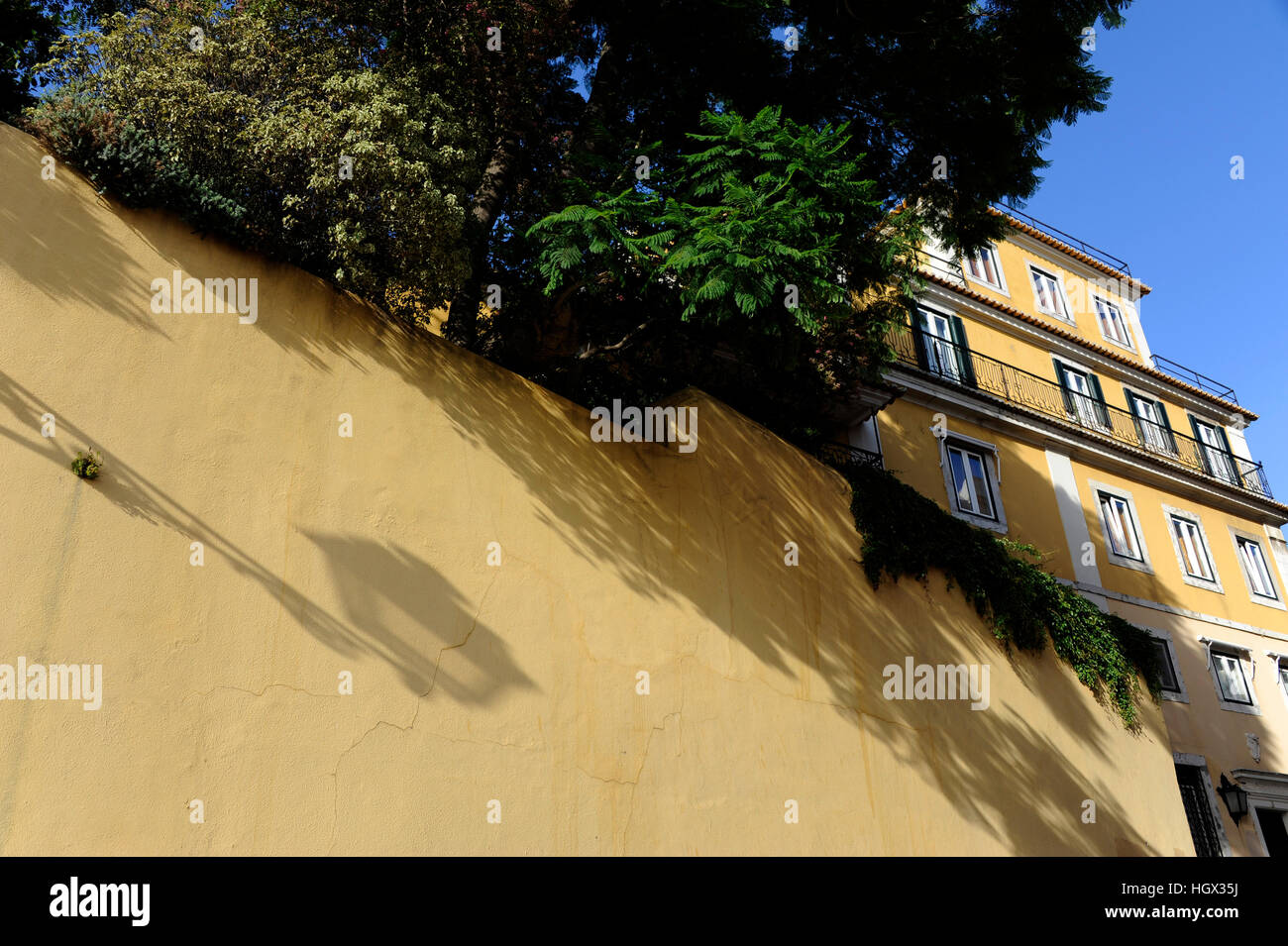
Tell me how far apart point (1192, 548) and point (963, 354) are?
6.67 metres

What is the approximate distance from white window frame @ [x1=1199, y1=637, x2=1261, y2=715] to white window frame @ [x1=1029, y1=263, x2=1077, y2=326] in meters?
8.07

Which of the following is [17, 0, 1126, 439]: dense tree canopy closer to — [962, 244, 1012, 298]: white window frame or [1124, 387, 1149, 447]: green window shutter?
[962, 244, 1012, 298]: white window frame

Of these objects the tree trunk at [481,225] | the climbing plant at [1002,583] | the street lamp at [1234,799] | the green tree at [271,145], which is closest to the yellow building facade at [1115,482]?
the street lamp at [1234,799]

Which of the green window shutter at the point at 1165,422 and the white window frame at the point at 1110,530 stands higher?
the green window shutter at the point at 1165,422

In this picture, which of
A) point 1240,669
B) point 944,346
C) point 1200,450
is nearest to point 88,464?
point 944,346

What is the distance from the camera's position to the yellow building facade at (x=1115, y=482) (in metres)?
16.7

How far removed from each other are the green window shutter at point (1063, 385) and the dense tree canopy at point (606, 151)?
9.37m

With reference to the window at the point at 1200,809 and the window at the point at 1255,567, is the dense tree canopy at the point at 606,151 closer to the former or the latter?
the window at the point at 1200,809

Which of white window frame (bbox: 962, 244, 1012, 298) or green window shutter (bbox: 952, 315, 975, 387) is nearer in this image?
green window shutter (bbox: 952, 315, 975, 387)

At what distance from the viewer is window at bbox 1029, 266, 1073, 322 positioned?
2236 cm

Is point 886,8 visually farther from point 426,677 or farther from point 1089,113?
point 426,677

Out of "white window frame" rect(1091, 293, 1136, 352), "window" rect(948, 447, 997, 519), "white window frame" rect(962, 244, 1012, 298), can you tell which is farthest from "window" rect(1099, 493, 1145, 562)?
"white window frame" rect(1091, 293, 1136, 352)
